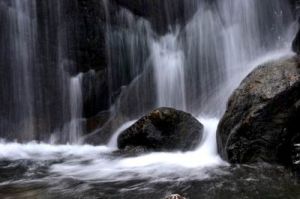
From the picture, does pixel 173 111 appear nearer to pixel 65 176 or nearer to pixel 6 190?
pixel 65 176

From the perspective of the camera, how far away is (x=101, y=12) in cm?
1559

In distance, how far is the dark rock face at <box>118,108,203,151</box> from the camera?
1166 centimetres

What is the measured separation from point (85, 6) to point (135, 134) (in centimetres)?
584

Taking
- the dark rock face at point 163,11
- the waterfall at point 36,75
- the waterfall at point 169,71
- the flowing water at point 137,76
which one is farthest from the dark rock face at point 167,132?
the dark rock face at point 163,11

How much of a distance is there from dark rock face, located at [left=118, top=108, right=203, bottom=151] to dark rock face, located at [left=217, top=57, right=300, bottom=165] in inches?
60.5

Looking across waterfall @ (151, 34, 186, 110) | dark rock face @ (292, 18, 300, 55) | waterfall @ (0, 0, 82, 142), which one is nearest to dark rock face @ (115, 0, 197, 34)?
waterfall @ (151, 34, 186, 110)

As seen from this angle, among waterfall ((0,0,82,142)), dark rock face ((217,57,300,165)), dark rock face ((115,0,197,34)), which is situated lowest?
dark rock face ((217,57,300,165))

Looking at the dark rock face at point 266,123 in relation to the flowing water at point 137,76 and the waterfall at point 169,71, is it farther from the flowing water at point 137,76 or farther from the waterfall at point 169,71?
the waterfall at point 169,71

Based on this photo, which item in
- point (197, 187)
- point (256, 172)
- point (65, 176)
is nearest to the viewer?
point (197, 187)

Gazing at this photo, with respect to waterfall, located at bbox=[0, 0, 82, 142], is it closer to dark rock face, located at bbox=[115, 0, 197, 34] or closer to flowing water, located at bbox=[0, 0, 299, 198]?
flowing water, located at bbox=[0, 0, 299, 198]

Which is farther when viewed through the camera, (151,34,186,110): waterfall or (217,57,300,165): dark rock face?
(151,34,186,110): waterfall

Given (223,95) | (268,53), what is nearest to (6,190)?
(223,95)

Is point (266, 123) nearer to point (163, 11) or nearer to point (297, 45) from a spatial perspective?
point (297, 45)

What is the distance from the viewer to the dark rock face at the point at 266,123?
31.0ft
